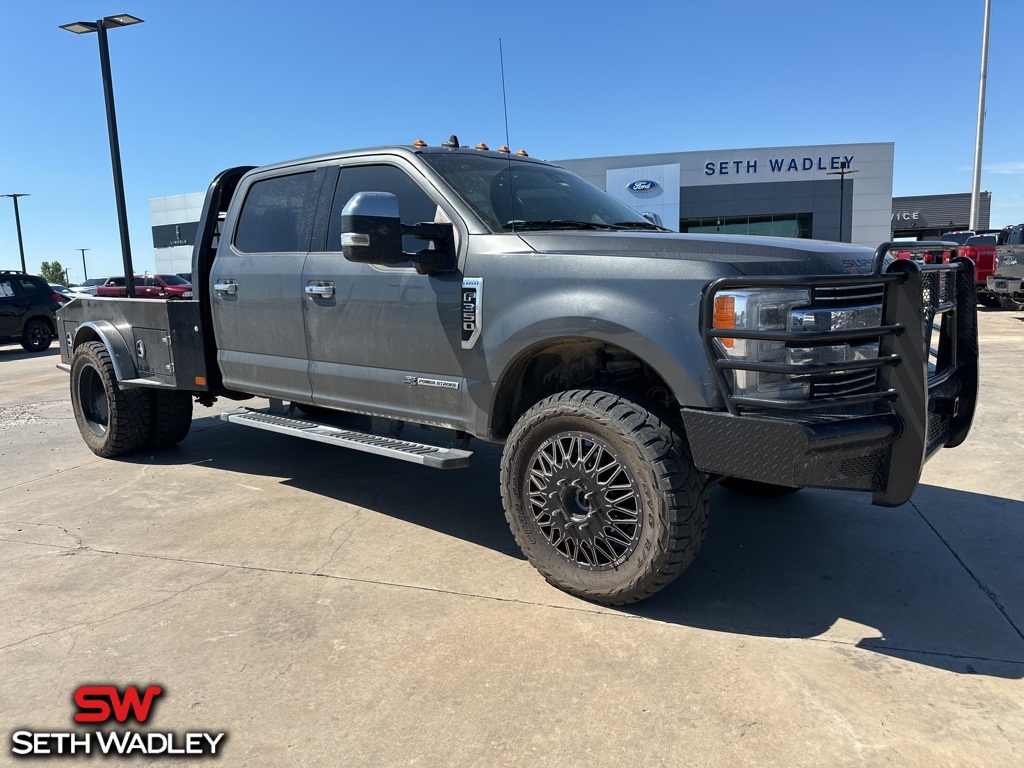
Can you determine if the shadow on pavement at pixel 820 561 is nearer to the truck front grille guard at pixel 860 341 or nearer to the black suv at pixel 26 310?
the truck front grille guard at pixel 860 341

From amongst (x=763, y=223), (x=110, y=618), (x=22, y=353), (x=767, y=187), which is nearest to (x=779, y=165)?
(x=767, y=187)

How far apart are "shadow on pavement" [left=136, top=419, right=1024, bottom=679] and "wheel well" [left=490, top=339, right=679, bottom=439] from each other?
798 millimetres

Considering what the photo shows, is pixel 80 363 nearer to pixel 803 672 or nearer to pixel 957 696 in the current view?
pixel 803 672

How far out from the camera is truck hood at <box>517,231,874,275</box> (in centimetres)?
275

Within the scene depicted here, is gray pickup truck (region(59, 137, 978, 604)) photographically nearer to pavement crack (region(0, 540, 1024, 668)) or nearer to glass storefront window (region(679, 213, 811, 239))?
pavement crack (region(0, 540, 1024, 668))

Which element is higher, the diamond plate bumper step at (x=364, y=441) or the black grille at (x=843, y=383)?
the black grille at (x=843, y=383)

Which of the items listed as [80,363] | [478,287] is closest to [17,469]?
[80,363]

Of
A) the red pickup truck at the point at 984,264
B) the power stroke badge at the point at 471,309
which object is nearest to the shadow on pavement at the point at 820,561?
the power stroke badge at the point at 471,309

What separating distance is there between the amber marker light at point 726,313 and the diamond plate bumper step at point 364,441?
1397 mm

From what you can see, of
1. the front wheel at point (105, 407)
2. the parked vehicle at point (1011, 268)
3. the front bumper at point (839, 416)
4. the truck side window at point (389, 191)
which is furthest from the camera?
the parked vehicle at point (1011, 268)

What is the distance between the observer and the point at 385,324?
3842 mm

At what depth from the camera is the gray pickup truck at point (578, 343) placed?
267cm

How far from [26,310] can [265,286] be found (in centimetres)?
1459

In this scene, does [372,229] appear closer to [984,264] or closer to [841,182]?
[984,264]
